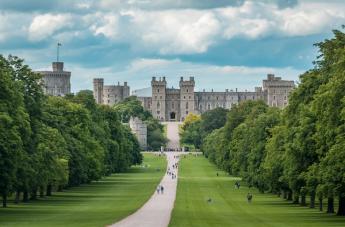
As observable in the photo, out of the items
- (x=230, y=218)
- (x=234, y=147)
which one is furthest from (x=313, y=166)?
(x=234, y=147)

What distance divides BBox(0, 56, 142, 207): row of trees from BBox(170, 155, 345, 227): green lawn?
7.81 m

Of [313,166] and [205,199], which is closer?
[313,166]

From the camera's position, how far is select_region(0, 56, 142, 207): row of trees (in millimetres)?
50750

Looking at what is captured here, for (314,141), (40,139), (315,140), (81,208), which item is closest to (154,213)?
(81,208)

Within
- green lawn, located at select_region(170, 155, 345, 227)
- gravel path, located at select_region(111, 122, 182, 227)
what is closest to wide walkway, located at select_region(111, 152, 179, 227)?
gravel path, located at select_region(111, 122, 182, 227)

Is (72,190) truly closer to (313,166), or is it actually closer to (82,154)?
(82,154)

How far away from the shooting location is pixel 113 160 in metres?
114

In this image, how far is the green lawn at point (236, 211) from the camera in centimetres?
4588

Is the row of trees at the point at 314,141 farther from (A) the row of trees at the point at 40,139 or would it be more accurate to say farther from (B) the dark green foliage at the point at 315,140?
(A) the row of trees at the point at 40,139

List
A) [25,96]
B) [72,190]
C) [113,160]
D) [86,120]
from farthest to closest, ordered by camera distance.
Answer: [113,160]
[86,120]
[72,190]
[25,96]

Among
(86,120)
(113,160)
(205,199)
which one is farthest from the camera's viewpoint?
(113,160)

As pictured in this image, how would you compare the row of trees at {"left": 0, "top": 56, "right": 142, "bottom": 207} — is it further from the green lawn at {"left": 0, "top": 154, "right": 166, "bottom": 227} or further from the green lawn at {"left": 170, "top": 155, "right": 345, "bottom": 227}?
the green lawn at {"left": 170, "top": 155, "right": 345, "bottom": 227}

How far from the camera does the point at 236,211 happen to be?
5778 cm

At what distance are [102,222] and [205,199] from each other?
92.7 feet
